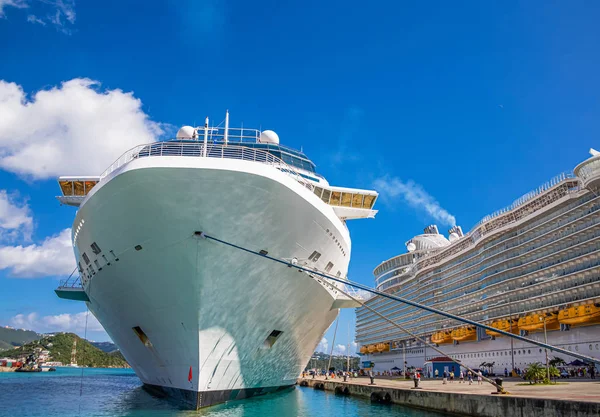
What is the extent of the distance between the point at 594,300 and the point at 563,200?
7.29 metres

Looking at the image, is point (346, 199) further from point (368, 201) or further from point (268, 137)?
point (268, 137)

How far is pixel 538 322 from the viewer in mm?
33500

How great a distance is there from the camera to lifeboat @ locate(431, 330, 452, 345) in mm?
48812

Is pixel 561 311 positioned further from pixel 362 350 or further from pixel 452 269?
pixel 362 350

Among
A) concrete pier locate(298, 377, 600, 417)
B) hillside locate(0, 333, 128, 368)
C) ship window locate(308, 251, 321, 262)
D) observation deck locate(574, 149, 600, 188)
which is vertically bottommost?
hillside locate(0, 333, 128, 368)

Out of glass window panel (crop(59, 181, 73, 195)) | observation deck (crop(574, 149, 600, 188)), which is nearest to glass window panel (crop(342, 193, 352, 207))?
glass window panel (crop(59, 181, 73, 195))

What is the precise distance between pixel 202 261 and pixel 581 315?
26.2 m

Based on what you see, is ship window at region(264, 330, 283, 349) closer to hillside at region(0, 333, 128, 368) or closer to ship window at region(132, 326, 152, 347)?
ship window at region(132, 326, 152, 347)

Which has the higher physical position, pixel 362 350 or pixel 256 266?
pixel 256 266

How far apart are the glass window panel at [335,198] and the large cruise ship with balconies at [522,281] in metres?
12.2

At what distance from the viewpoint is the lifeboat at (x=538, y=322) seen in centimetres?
3228

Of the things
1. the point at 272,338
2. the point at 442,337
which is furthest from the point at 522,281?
the point at 272,338

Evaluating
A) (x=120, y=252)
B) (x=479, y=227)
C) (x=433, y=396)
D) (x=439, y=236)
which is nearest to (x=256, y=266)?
(x=120, y=252)

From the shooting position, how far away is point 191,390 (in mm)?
14172
